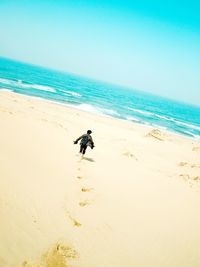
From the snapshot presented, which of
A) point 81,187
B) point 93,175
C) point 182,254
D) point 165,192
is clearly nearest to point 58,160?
point 93,175

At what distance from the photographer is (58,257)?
443cm

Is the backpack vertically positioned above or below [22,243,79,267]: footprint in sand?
above

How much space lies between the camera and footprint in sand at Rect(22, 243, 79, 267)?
4.21m

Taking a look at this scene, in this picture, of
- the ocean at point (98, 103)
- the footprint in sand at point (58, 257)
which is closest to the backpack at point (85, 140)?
the footprint in sand at point (58, 257)

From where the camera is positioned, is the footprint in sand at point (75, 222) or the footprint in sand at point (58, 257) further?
the footprint in sand at point (75, 222)

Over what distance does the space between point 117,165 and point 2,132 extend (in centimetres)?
563

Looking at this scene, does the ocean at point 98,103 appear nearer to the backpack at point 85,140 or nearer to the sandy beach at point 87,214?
the backpack at point 85,140

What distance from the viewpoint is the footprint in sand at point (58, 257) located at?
421 cm

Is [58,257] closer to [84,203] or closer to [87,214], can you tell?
[87,214]

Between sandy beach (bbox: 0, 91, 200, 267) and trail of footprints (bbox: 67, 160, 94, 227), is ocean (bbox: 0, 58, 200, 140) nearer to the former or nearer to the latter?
sandy beach (bbox: 0, 91, 200, 267)

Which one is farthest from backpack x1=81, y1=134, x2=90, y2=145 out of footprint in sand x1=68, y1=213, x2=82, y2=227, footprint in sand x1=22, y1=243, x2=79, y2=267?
footprint in sand x1=22, y1=243, x2=79, y2=267

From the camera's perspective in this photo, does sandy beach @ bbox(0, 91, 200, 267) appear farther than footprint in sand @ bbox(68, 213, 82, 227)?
No

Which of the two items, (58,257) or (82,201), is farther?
(82,201)

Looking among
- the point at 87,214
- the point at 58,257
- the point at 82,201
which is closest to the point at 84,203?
the point at 82,201
